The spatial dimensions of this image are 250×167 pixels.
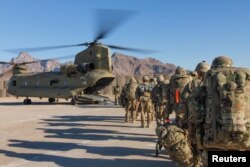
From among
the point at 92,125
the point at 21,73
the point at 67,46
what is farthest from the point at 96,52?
the point at 92,125

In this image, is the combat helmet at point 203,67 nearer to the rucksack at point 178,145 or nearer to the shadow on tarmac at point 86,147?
the shadow on tarmac at point 86,147

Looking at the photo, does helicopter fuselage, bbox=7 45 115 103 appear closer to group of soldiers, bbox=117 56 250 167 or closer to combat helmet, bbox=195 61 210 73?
combat helmet, bbox=195 61 210 73

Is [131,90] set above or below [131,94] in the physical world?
above

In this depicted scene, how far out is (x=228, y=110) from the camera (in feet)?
15.3

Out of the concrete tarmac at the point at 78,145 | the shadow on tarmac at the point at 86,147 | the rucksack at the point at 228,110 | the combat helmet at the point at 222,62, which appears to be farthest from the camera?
the concrete tarmac at the point at 78,145

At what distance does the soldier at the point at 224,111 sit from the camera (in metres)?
4.62

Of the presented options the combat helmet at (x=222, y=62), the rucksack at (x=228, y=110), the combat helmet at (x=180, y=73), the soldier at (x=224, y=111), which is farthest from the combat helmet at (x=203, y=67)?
the rucksack at (x=228, y=110)

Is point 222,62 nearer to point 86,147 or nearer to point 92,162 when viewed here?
point 92,162

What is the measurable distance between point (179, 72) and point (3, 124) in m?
8.17

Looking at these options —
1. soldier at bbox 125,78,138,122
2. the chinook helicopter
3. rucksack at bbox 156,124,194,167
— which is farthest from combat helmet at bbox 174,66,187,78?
the chinook helicopter

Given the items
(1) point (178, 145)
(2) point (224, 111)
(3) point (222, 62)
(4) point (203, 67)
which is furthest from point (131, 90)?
(2) point (224, 111)

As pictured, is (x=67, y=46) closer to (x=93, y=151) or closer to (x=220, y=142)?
(x=93, y=151)

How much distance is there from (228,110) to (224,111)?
50 millimetres

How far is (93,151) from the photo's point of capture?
8664mm
